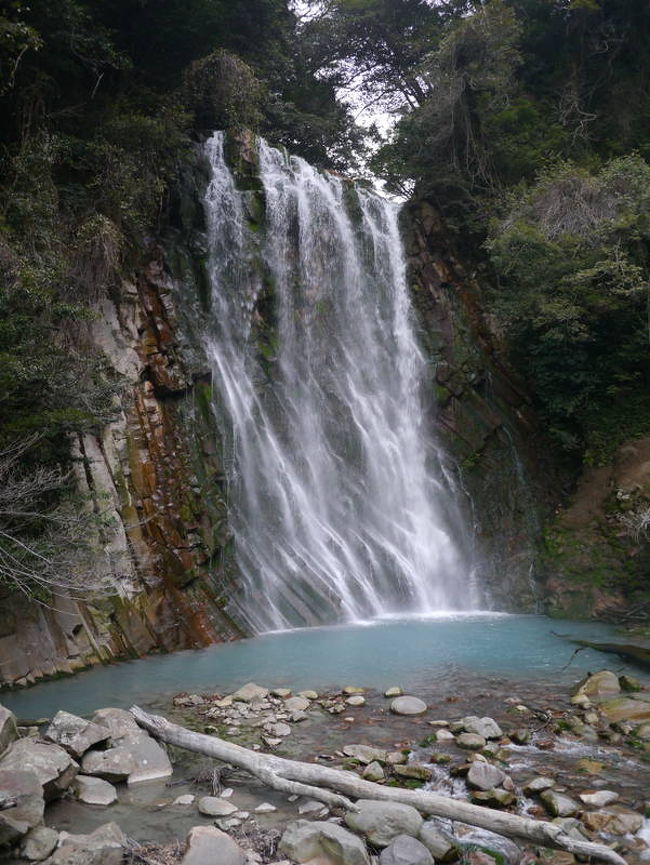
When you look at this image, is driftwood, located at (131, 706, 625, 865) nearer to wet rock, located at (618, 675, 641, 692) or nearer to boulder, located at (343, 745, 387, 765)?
boulder, located at (343, 745, 387, 765)

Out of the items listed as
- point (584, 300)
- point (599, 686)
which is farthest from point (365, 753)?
point (584, 300)

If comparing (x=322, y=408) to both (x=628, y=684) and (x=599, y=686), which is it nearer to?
(x=599, y=686)

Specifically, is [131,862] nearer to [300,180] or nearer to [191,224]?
[191,224]

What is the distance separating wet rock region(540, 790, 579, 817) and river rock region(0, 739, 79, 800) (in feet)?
11.8

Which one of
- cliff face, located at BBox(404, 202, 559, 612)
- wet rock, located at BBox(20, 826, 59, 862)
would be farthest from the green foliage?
wet rock, located at BBox(20, 826, 59, 862)

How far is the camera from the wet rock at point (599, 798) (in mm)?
5102

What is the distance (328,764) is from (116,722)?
1.90 metres

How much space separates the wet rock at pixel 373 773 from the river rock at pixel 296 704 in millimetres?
1817

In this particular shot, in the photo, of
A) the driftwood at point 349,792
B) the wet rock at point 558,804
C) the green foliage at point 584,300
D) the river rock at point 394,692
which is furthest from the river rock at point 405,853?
the green foliage at point 584,300

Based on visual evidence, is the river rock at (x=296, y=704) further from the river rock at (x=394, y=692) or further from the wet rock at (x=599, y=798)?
the wet rock at (x=599, y=798)

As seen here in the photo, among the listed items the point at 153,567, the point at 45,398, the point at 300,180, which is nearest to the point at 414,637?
the point at 153,567

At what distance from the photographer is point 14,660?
28.1 ft

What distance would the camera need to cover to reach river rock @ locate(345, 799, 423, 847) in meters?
4.52

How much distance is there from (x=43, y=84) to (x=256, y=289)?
19.0ft
